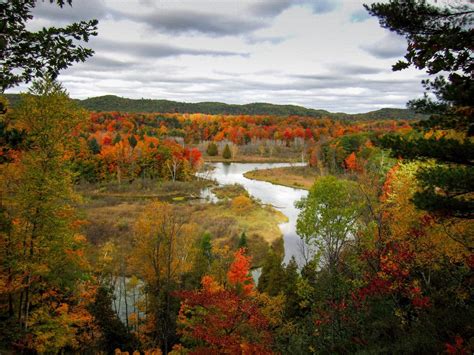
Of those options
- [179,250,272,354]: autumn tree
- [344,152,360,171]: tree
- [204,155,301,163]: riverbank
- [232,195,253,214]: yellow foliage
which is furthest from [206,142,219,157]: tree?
[179,250,272,354]: autumn tree

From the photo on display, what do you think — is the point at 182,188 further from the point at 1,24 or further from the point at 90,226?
the point at 1,24

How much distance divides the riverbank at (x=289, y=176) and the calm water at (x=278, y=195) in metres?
1.84

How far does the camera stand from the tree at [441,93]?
6359mm

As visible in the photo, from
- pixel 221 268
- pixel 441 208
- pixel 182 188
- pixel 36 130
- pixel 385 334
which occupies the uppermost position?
pixel 36 130

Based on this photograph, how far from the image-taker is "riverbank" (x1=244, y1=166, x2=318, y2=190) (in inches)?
2883

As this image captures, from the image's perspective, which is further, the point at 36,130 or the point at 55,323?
the point at 55,323

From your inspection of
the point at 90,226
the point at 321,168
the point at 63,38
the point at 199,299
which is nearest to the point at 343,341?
the point at 199,299

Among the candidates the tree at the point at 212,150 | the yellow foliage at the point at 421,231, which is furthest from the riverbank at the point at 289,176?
the yellow foliage at the point at 421,231

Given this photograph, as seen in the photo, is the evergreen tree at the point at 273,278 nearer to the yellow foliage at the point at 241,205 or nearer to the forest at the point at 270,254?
the forest at the point at 270,254

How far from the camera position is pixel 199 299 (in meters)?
14.3

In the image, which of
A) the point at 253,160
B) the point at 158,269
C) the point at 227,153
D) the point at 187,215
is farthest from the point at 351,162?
the point at 158,269

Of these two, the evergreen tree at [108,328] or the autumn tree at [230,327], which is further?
the evergreen tree at [108,328]

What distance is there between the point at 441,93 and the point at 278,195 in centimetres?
5586

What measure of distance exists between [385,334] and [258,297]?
287 inches
